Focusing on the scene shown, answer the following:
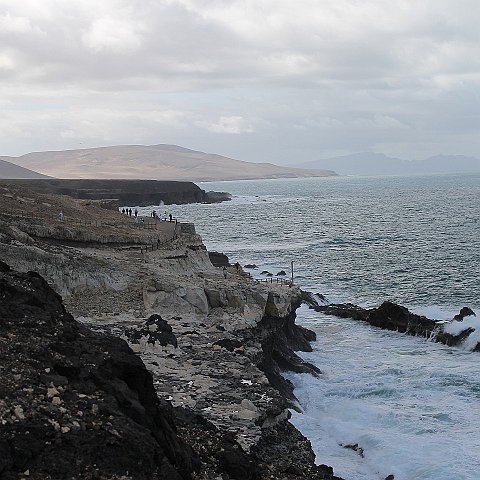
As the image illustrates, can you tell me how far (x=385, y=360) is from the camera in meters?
29.6

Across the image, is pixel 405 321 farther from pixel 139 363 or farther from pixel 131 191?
pixel 131 191


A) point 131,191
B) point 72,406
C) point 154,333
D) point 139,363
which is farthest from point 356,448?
point 131,191

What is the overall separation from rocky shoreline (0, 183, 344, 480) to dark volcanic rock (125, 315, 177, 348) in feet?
0.13

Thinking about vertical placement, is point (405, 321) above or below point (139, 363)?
below

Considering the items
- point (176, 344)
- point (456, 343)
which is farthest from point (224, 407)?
point (456, 343)

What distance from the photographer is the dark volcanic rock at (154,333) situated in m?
19.2

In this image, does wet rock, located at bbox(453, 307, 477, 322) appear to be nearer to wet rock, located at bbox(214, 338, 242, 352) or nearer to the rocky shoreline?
the rocky shoreline

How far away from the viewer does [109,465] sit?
8453 mm

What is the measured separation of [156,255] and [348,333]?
11957 millimetres

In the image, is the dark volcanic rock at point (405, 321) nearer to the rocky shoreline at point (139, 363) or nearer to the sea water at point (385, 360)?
the sea water at point (385, 360)

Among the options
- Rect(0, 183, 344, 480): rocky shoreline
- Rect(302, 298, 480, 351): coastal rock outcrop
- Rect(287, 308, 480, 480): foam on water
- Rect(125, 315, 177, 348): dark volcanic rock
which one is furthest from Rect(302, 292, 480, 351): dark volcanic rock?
Rect(125, 315, 177, 348): dark volcanic rock

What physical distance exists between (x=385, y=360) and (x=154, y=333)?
13.5 meters

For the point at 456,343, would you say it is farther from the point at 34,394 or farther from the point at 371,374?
the point at 34,394

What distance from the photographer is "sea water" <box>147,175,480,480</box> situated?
19.0m
